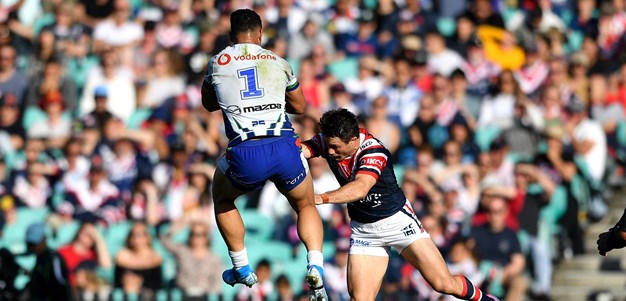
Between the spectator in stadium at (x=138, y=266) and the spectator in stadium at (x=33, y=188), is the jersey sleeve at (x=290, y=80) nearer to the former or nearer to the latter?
the spectator in stadium at (x=138, y=266)

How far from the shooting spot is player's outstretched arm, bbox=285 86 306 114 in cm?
1234

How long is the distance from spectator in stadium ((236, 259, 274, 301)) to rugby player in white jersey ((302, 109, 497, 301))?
4.33 metres

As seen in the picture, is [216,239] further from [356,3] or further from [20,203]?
[356,3]

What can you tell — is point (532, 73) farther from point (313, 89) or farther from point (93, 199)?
point (93, 199)

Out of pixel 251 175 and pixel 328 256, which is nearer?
pixel 251 175

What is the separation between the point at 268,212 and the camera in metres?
19.0

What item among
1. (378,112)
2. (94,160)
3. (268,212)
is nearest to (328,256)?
(268,212)

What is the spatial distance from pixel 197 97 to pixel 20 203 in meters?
3.25

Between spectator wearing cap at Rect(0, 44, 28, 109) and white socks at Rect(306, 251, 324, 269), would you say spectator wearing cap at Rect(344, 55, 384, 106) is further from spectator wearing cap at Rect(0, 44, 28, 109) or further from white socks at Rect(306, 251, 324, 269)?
white socks at Rect(306, 251, 324, 269)

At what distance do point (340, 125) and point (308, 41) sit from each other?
9268 millimetres

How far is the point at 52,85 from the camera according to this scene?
21703 mm

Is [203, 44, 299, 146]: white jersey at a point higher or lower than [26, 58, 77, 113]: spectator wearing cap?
higher

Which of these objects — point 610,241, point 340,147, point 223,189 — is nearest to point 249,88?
point 223,189

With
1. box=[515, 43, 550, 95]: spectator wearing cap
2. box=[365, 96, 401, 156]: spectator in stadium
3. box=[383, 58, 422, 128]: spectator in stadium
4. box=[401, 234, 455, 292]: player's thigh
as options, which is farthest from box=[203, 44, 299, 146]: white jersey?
box=[515, 43, 550, 95]: spectator wearing cap
